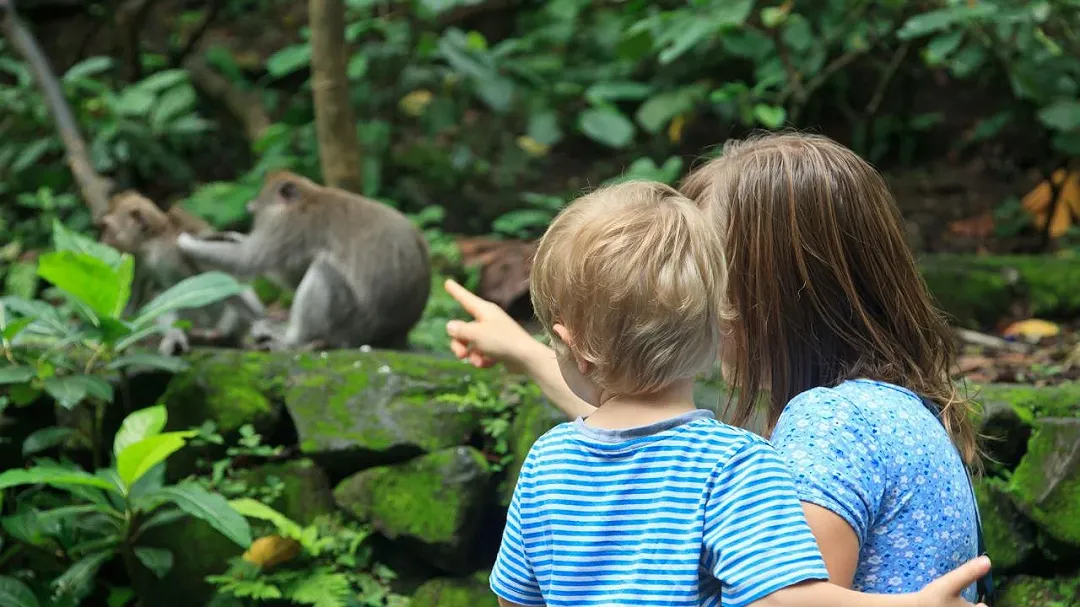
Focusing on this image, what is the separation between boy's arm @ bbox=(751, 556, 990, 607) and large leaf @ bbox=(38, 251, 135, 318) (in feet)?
10.4

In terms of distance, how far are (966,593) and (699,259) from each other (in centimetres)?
81

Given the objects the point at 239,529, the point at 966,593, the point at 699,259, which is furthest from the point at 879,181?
the point at 239,529

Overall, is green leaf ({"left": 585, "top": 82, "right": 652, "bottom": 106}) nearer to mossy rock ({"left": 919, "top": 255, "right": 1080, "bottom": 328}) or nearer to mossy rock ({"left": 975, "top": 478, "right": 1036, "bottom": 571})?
mossy rock ({"left": 919, "top": 255, "right": 1080, "bottom": 328})

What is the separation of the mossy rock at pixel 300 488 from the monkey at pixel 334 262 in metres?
1.02

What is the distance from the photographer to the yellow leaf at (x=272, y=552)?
4027 millimetres

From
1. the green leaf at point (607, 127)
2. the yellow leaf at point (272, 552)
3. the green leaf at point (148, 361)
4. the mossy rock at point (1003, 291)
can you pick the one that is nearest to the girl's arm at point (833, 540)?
the yellow leaf at point (272, 552)

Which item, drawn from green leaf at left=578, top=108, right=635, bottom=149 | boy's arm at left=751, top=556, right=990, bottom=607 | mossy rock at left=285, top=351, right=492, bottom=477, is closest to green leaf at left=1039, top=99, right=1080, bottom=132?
green leaf at left=578, top=108, right=635, bottom=149

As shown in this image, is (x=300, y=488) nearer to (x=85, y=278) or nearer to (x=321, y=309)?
(x=85, y=278)

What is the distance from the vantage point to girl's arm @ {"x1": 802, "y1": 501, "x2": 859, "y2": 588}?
175 centimetres

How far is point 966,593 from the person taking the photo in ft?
6.36

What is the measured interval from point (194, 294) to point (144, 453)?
0.77 m

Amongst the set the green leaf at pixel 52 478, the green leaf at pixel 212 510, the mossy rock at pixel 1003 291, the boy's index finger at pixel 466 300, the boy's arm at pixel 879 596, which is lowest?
the mossy rock at pixel 1003 291

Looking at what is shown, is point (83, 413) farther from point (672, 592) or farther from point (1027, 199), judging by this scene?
point (1027, 199)

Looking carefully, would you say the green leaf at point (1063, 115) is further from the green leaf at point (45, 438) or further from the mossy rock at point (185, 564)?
the green leaf at point (45, 438)
